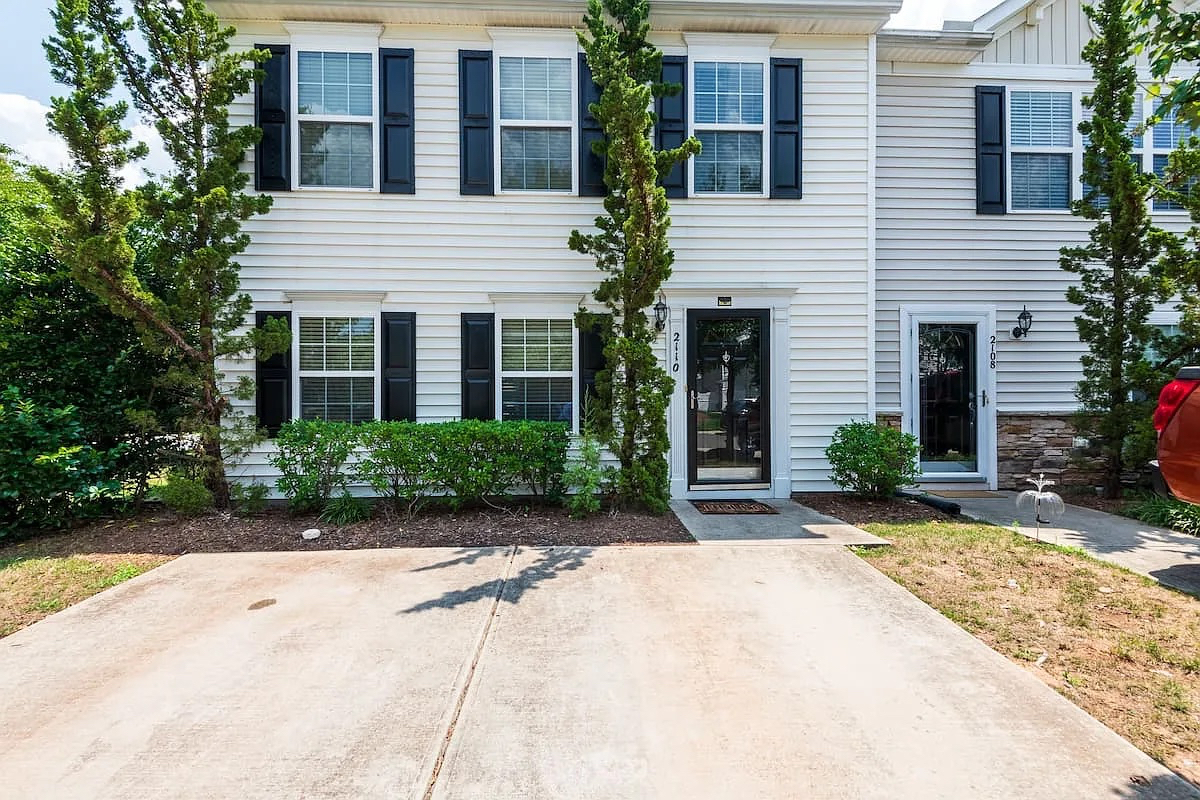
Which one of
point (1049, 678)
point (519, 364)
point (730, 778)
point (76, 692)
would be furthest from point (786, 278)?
point (76, 692)

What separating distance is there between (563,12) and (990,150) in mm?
5668

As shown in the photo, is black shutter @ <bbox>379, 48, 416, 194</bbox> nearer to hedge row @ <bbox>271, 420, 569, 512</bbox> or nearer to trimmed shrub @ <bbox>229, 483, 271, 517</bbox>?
hedge row @ <bbox>271, 420, 569, 512</bbox>

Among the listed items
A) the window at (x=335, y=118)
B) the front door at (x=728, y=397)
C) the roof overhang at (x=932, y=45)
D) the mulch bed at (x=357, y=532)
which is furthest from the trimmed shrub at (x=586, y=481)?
the roof overhang at (x=932, y=45)

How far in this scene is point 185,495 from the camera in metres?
5.59

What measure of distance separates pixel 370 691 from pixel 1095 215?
8628mm

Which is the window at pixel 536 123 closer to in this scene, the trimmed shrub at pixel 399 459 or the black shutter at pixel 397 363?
the black shutter at pixel 397 363

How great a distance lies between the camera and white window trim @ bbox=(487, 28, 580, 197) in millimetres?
6578

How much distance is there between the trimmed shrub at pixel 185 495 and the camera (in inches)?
220

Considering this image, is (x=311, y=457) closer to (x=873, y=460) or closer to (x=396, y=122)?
(x=396, y=122)

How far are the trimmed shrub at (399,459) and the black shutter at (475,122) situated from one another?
9.48ft

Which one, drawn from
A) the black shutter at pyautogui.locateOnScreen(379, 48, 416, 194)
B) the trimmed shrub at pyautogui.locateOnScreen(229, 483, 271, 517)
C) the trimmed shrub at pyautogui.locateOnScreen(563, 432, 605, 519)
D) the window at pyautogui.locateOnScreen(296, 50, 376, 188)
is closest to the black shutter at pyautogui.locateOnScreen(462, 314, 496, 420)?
the trimmed shrub at pyautogui.locateOnScreen(563, 432, 605, 519)

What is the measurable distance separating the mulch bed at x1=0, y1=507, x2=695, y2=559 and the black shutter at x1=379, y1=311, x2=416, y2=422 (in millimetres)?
1309

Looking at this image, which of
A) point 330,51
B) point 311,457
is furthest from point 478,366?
point 330,51

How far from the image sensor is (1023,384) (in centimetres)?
769
